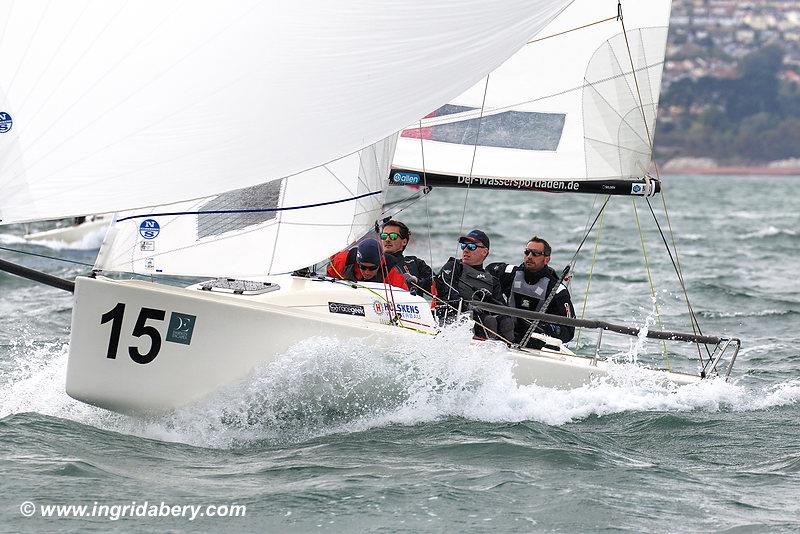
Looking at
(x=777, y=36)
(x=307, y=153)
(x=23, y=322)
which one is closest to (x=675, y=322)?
(x=23, y=322)

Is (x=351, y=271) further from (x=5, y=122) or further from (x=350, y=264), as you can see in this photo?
(x=5, y=122)

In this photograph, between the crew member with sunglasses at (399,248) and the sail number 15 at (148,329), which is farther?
the crew member with sunglasses at (399,248)

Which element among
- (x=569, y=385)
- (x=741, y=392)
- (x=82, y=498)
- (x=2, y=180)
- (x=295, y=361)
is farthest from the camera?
(x=741, y=392)

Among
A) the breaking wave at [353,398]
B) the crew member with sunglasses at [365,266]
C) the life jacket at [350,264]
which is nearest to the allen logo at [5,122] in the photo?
the breaking wave at [353,398]

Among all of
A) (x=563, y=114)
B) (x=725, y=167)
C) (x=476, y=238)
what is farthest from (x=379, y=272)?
(x=725, y=167)

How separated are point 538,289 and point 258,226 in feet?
6.27

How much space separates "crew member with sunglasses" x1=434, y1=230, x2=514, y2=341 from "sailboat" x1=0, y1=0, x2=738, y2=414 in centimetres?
39

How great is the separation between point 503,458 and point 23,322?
17.6ft

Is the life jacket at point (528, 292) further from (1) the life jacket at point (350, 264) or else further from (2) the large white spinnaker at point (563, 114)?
(1) the life jacket at point (350, 264)

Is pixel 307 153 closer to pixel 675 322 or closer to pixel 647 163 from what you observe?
pixel 647 163

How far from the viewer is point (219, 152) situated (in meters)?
5.44

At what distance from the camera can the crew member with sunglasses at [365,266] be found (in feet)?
22.7

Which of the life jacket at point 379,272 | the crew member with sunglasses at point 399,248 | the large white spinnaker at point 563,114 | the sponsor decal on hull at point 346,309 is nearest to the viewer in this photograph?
the sponsor decal on hull at point 346,309

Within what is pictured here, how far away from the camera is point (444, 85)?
18.7 ft
